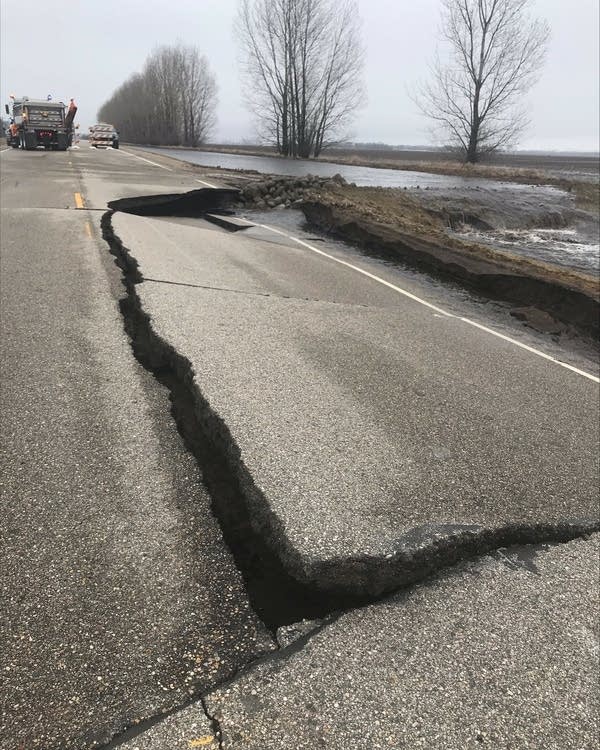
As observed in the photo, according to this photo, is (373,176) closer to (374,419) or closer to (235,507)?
(374,419)

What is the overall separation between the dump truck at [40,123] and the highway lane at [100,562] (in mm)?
34770

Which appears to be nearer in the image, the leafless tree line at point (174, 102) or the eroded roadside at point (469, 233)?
the eroded roadside at point (469, 233)

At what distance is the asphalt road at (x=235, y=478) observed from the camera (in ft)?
6.56

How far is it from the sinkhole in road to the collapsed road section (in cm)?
1

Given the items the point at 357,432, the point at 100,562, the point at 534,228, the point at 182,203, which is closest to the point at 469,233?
the point at 534,228

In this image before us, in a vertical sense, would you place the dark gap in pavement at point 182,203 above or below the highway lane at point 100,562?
above

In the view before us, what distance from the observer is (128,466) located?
10.4 ft

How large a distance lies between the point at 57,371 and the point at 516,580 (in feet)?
11.6

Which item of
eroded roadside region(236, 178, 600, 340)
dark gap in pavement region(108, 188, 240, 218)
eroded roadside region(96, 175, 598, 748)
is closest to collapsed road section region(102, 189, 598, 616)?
eroded roadside region(96, 175, 598, 748)

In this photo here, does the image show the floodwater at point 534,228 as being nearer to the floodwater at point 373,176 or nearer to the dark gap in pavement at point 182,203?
the floodwater at point 373,176

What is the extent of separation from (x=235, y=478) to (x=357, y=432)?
40.9 inches

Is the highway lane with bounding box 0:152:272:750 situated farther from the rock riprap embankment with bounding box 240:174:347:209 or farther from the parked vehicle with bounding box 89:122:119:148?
the parked vehicle with bounding box 89:122:119:148

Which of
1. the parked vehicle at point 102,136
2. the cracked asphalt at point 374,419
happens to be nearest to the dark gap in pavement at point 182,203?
the cracked asphalt at point 374,419

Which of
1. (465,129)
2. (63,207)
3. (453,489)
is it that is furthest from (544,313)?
(465,129)
